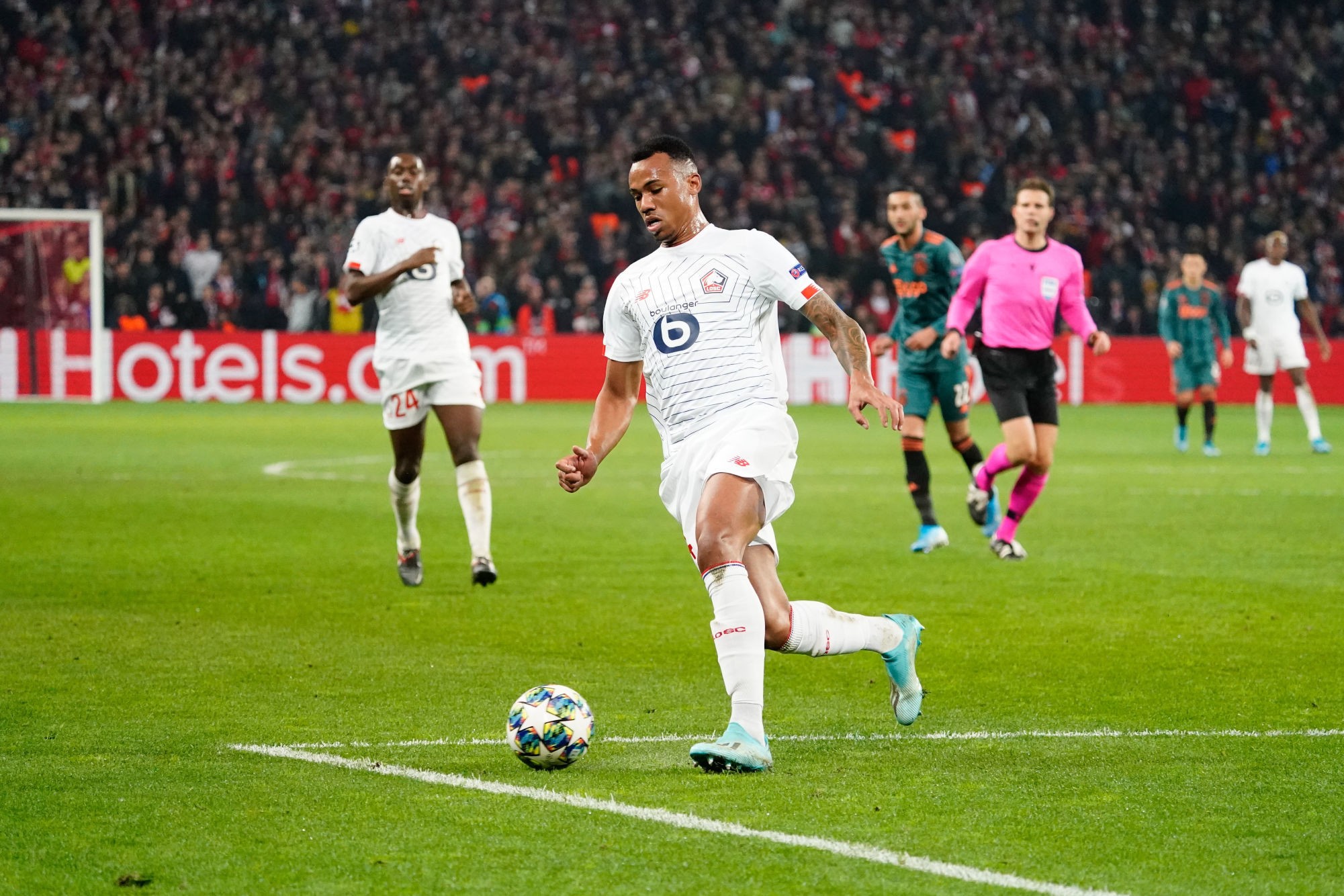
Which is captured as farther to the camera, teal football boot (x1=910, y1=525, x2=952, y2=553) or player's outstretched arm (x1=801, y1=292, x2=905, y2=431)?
teal football boot (x1=910, y1=525, x2=952, y2=553)

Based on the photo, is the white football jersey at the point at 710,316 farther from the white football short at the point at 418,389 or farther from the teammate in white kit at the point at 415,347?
the white football short at the point at 418,389

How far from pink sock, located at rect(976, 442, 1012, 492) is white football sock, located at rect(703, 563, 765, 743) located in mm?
5762

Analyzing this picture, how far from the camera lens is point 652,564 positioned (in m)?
11.2

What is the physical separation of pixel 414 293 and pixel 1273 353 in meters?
13.9

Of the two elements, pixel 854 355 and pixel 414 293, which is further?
pixel 414 293

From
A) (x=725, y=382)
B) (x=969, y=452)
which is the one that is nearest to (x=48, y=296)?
(x=969, y=452)

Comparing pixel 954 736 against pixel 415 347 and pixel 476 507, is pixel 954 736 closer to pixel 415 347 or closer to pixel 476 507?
pixel 476 507

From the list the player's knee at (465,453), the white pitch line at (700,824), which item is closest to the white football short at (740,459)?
the white pitch line at (700,824)

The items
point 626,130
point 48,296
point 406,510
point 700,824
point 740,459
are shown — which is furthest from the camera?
point 626,130

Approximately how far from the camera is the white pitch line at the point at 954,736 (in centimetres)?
593

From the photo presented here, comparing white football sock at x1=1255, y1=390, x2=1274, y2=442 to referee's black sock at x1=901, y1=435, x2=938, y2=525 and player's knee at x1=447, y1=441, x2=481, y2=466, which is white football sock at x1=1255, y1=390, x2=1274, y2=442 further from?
player's knee at x1=447, y1=441, x2=481, y2=466

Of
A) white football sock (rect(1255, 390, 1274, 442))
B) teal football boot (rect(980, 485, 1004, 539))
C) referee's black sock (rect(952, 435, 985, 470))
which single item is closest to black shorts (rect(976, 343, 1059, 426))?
teal football boot (rect(980, 485, 1004, 539))

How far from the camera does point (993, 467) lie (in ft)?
38.6

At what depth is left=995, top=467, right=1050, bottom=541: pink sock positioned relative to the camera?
448 inches
